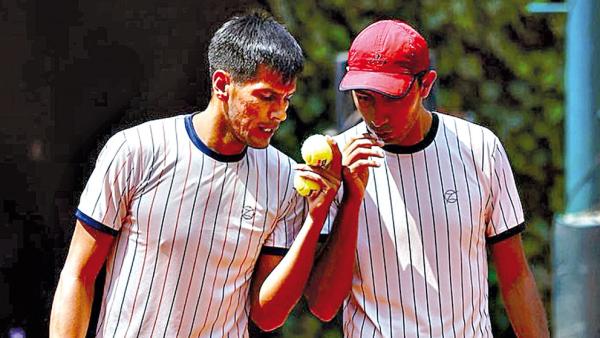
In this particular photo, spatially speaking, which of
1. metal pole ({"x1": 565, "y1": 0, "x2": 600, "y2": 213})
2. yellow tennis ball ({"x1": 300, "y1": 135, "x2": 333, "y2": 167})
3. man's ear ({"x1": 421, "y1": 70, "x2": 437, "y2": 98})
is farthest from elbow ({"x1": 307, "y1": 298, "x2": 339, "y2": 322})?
metal pole ({"x1": 565, "y1": 0, "x2": 600, "y2": 213})

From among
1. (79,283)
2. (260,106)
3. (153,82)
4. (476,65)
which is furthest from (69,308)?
(476,65)

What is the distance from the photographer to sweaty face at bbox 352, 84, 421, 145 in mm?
3252

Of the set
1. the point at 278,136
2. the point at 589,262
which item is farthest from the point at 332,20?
the point at 589,262

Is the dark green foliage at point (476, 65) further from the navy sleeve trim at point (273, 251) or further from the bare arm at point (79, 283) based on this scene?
the bare arm at point (79, 283)

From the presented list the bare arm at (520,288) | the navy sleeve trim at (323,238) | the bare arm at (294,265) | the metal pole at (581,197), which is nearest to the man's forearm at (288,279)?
the bare arm at (294,265)

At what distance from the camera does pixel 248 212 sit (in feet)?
11.0

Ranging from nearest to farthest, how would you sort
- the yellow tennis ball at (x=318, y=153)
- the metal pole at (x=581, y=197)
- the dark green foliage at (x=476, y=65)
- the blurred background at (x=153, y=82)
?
the yellow tennis ball at (x=318, y=153) → the metal pole at (x=581, y=197) → the blurred background at (x=153, y=82) → the dark green foliage at (x=476, y=65)

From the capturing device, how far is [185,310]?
3303 mm

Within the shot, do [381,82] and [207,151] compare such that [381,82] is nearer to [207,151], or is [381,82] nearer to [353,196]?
[353,196]

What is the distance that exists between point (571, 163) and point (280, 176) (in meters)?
1.83

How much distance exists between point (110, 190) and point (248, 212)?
374mm

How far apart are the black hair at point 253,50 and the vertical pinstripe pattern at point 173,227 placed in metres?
0.22

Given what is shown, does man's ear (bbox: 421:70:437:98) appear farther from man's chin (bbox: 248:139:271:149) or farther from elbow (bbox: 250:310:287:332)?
elbow (bbox: 250:310:287:332)

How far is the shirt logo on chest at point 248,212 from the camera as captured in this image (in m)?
3.34
